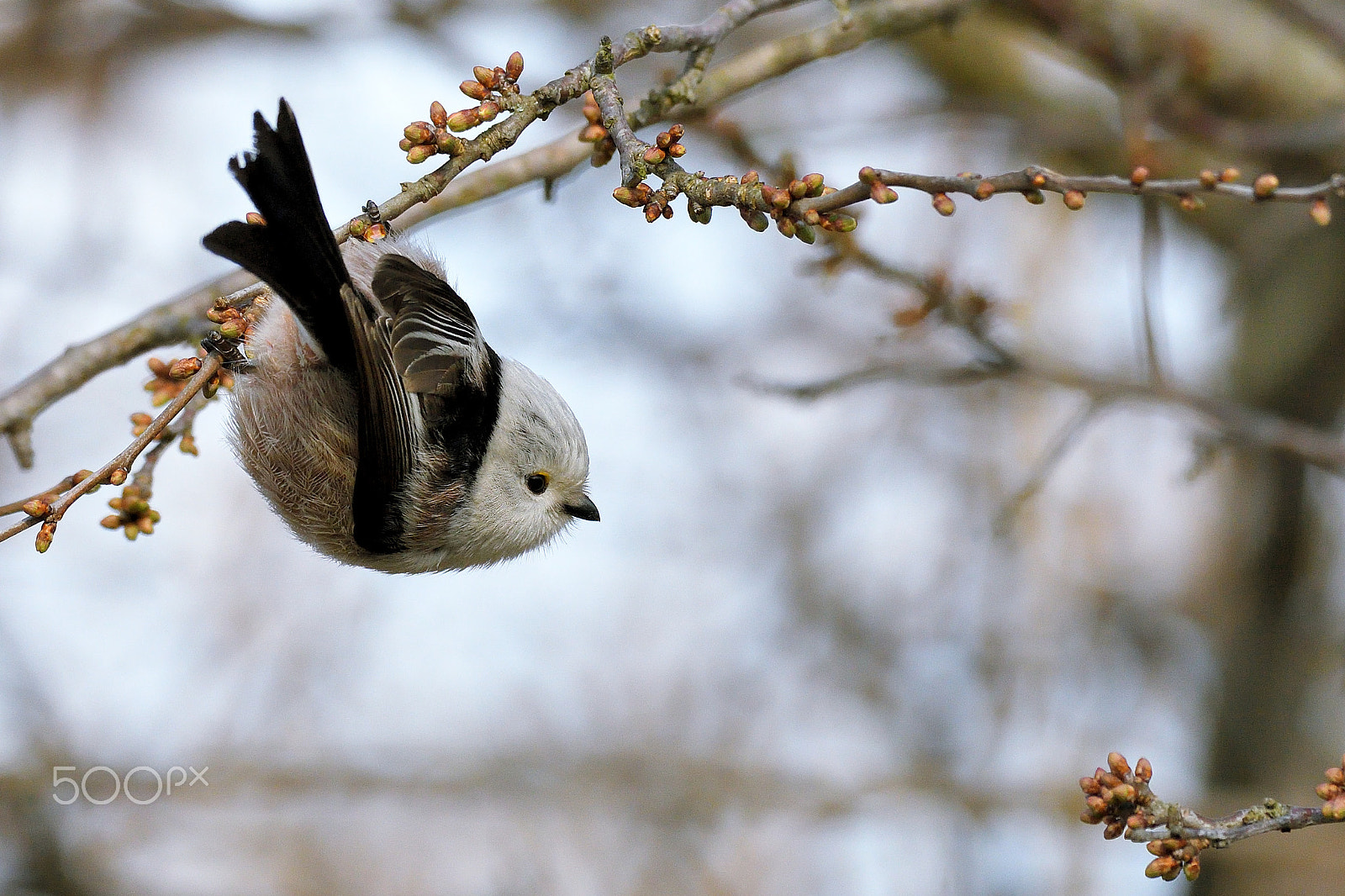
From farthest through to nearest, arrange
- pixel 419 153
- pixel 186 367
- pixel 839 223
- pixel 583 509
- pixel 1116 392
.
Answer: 1. pixel 1116 392
2. pixel 583 509
3. pixel 186 367
4. pixel 419 153
5. pixel 839 223

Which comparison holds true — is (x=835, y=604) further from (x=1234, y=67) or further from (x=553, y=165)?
(x=553, y=165)

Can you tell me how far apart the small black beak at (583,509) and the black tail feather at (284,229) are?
3.16 feet

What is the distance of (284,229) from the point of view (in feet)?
7.09

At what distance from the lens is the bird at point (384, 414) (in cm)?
227

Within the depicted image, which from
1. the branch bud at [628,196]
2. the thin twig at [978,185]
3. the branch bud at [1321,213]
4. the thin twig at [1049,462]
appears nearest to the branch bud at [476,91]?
the branch bud at [628,196]

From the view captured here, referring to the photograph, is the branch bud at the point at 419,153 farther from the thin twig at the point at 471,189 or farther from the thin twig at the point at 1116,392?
the thin twig at the point at 1116,392

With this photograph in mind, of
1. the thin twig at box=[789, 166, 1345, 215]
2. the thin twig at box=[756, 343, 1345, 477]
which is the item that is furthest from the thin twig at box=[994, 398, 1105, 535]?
the thin twig at box=[789, 166, 1345, 215]

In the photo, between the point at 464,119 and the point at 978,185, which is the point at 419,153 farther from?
the point at 978,185

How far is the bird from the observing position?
2.27 metres

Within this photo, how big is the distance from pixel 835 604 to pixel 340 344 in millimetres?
4498

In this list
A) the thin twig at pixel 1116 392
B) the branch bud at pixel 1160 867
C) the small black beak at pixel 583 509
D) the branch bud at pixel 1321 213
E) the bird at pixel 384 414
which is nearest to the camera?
the branch bud at pixel 1160 867

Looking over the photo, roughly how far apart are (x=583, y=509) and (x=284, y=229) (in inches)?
45.5

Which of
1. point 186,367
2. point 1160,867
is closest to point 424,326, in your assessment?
point 186,367

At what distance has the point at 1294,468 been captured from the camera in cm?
588
